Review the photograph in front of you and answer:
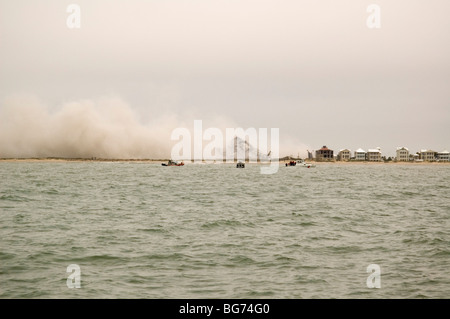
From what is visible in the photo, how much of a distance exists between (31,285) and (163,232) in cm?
1191

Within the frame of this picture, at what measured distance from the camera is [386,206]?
154ft
